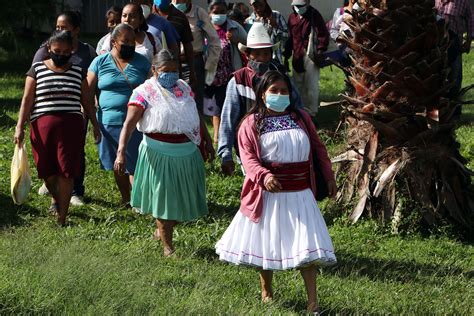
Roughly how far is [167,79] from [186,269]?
151 centimetres

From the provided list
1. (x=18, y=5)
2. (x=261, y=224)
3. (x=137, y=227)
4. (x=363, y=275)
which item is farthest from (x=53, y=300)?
(x=18, y=5)

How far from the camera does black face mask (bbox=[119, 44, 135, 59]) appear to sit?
9633 millimetres

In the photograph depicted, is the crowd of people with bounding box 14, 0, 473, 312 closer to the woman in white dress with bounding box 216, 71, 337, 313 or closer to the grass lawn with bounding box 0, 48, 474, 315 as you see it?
the woman in white dress with bounding box 216, 71, 337, 313

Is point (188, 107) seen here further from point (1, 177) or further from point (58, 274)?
point (1, 177)

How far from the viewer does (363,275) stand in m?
8.23

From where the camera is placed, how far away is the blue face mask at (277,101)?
721cm

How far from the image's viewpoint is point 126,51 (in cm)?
966

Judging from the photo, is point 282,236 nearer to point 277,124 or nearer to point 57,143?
point 277,124

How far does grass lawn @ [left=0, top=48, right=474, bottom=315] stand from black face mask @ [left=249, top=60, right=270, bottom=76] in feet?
4.84

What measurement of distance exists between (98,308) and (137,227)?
137 inches

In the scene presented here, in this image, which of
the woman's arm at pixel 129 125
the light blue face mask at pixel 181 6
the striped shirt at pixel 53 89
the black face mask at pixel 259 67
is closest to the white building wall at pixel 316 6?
the light blue face mask at pixel 181 6

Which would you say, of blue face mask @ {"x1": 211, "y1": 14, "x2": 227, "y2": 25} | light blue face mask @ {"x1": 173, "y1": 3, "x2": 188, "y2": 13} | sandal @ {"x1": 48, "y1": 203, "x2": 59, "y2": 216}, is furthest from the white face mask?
blue face mask @ {"x1": 211, "y1": 14, "x2": 227, "y2": 25}

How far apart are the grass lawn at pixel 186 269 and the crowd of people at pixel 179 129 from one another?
0.84ft

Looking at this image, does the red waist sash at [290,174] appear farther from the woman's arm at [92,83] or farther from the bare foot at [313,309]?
the woman's arm at [92,83]
